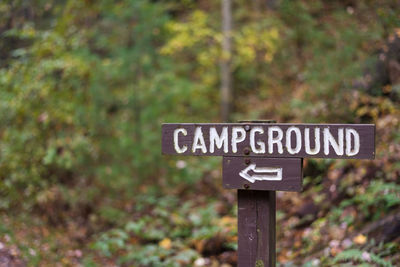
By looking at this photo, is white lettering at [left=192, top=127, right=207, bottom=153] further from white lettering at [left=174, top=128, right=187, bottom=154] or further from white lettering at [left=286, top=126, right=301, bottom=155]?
white lettering at [left=286, top=126, right=301, bottom=155]

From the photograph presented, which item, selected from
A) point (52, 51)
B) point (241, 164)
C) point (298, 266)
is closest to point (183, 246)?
point (298, 266)

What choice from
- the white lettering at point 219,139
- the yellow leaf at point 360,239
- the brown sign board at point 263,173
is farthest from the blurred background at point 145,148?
the white lettering at point 219,139

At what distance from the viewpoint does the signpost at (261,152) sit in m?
2.80

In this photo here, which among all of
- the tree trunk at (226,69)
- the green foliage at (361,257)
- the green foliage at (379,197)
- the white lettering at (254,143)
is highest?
the tree trunk at (226,69)

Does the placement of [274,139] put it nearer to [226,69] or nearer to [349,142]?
[349,142]

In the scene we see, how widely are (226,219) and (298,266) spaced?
1557 millimetres

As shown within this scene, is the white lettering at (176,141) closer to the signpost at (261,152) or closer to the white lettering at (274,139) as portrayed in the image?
the signpost at (261,152)

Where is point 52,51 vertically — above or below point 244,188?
above

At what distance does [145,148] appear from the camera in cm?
780

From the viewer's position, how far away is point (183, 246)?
5.64 metres

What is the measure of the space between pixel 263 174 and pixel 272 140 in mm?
240

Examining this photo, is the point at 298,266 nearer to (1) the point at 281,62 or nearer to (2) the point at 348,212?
(2) the point at 348,212

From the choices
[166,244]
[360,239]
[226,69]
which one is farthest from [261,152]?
[226,69]

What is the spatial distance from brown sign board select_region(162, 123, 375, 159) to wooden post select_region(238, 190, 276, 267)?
1.08ft
